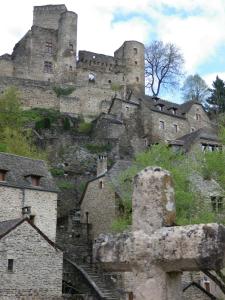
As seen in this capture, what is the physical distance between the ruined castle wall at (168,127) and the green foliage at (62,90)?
11.9 meters

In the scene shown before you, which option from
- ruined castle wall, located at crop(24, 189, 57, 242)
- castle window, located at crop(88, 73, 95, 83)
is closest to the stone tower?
castle window, located at crop(88, 73, 95, 83)

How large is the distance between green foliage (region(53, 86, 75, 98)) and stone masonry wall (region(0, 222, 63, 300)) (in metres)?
39.0

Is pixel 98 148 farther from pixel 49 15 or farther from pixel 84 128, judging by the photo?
pixel 49 15

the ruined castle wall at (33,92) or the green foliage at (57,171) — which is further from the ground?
the ruined castle wall at (33,92)

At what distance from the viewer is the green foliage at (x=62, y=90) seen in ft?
210

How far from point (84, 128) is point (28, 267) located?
3372cm

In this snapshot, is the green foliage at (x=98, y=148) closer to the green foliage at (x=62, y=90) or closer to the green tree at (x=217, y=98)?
the green foliage at (x=62, y=90)

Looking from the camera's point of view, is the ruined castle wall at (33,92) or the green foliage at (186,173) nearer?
the green foliage at (186,173)

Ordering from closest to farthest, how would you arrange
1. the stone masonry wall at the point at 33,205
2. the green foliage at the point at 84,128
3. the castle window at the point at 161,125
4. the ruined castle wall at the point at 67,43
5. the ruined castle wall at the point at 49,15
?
the stone masonry wall at the point at 33,205, the green foliage at the point at 84,128, the castle window at the point at 161,125, the ruined castle wall at the point at 67,43, the ruined castle wall at the point at 49,15

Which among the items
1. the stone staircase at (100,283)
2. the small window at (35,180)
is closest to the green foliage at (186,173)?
the stone staircase at (100,283)

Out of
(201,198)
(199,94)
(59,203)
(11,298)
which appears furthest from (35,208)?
(199,94)

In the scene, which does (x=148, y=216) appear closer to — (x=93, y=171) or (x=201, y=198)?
(x=201, y=198)

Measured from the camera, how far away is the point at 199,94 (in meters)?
85.3

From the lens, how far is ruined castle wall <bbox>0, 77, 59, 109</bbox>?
62.0 meters
